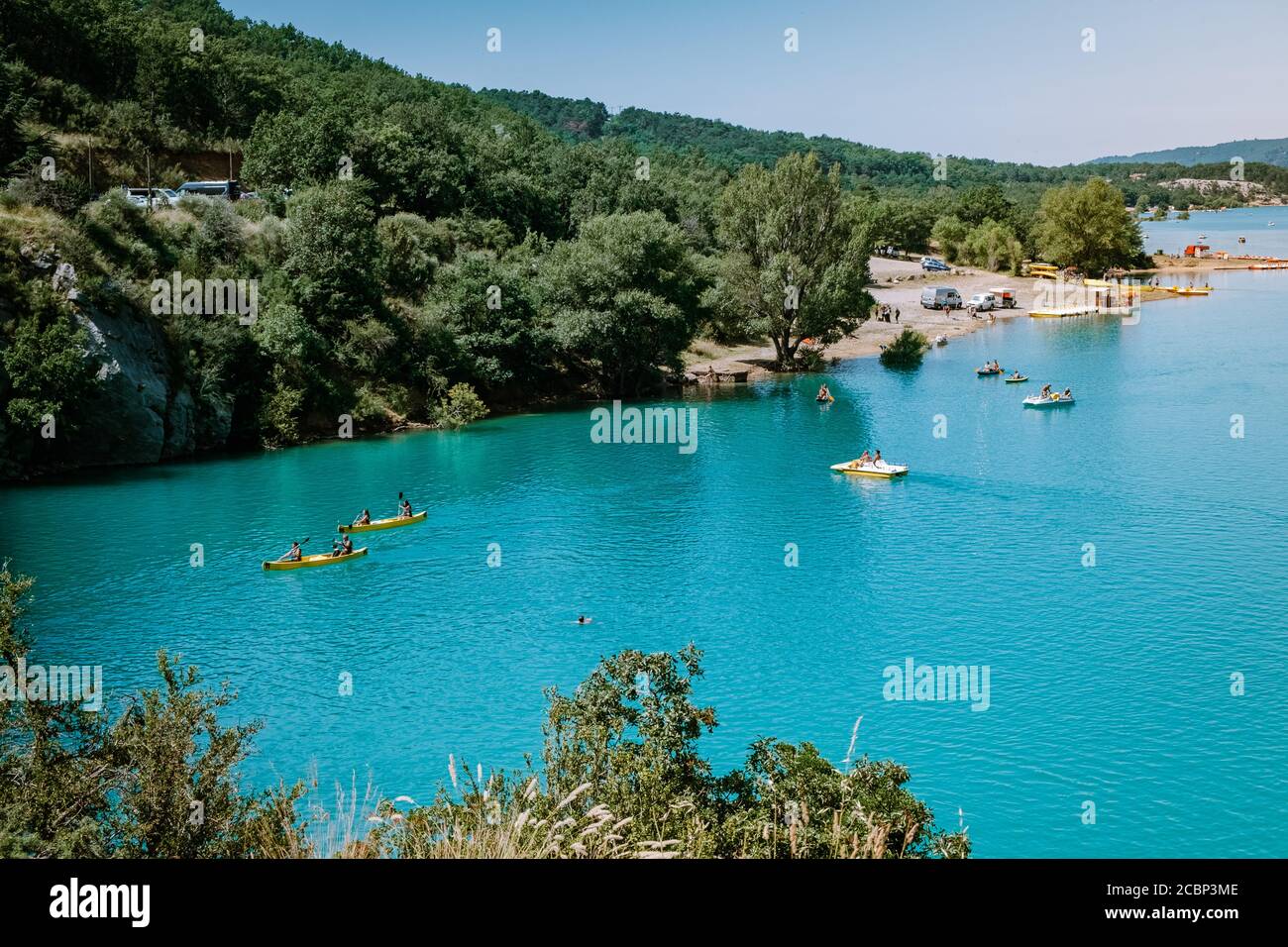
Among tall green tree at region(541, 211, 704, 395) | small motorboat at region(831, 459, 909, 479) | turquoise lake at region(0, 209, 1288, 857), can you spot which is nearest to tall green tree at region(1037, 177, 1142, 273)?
turquoise lake at region(0, 209, 1288, 857)

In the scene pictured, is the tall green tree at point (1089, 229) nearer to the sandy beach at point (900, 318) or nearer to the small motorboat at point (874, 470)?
the sandy beach at point (900, 318)

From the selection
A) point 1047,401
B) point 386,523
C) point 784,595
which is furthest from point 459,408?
point 1047,401

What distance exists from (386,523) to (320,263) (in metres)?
26.0

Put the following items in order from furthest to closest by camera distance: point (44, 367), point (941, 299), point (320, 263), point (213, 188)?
point (941, 299) → point (213, 188) → point (320, 263) → point (44, 367)

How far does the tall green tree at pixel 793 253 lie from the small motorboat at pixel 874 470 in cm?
Result: 2945

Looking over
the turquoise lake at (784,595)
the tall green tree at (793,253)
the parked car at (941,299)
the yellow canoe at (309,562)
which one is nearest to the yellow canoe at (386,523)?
the turquoise lake at (784,595)

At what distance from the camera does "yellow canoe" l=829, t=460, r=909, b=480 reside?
53.6 metres

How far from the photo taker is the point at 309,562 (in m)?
42.2

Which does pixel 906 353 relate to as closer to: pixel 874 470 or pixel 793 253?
pixel 793 253

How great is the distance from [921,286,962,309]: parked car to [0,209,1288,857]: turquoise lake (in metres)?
55.0

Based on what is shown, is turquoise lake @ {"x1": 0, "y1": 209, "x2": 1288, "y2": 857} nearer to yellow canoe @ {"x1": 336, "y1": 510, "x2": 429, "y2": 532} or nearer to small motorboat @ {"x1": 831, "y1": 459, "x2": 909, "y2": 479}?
small motorboat @ {"x1": 831, "y1": 459, "x2": 909, "y2": 479}

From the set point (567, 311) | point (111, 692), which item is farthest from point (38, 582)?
point (567, 311)

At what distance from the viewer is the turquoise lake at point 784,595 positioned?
26922mm
